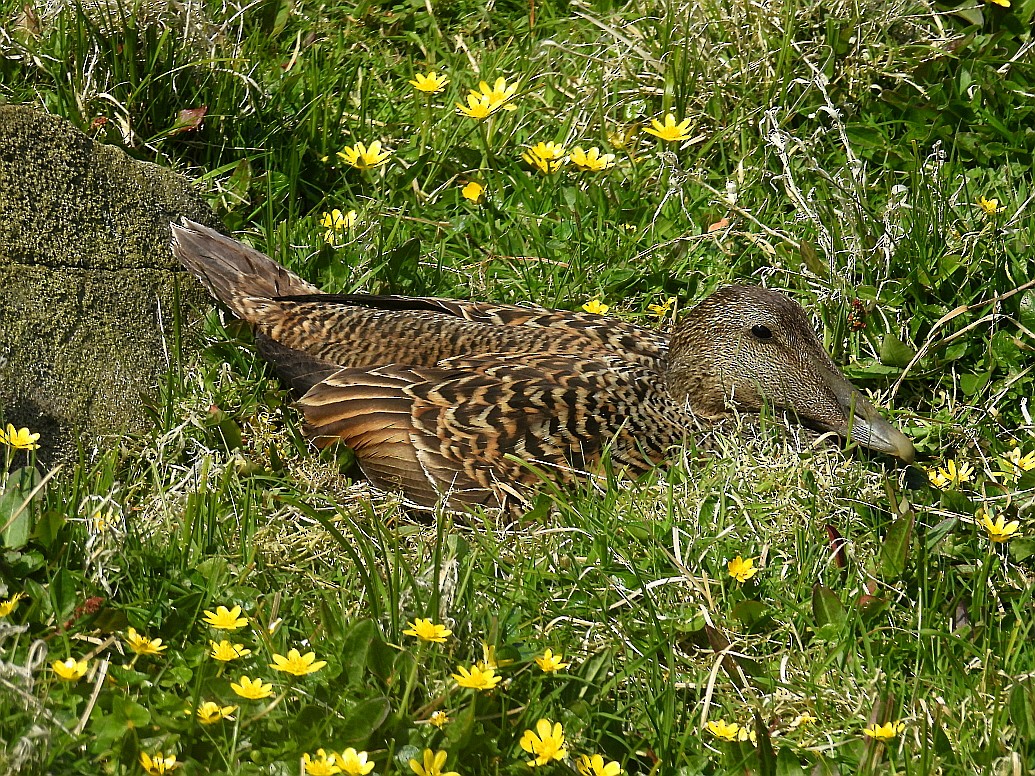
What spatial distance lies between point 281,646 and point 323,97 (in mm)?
3102

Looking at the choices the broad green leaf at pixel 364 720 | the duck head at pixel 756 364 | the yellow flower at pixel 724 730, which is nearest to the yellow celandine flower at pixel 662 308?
the duck head at pixel 756 364

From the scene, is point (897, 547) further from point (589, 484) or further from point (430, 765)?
point (430, 765)

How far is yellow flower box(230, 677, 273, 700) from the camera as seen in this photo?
280 centimetres

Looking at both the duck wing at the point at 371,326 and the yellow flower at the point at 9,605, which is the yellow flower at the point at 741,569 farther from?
the yellow flower at the point at 9,605

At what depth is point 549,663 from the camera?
3.15 metres

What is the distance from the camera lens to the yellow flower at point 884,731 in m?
3.00

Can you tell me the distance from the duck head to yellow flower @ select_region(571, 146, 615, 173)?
985 millimetres

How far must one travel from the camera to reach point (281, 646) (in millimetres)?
3193

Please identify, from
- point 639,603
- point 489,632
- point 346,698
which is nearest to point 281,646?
point 346,698

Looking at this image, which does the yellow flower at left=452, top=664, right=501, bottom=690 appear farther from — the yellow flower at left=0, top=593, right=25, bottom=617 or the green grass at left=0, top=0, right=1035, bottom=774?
the yellow flower at left=0, top=593, right=25, bottom=617

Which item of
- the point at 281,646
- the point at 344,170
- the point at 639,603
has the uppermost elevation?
the point at 344,170

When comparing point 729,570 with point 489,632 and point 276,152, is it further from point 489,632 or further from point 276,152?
point 276,152

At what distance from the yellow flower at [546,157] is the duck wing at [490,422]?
3.68 ft

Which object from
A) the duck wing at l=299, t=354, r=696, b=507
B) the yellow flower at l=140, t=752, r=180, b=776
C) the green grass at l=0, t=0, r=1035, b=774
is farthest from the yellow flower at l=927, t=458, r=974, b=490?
the yellow flower at l=140, t=752, r=180, b=776
